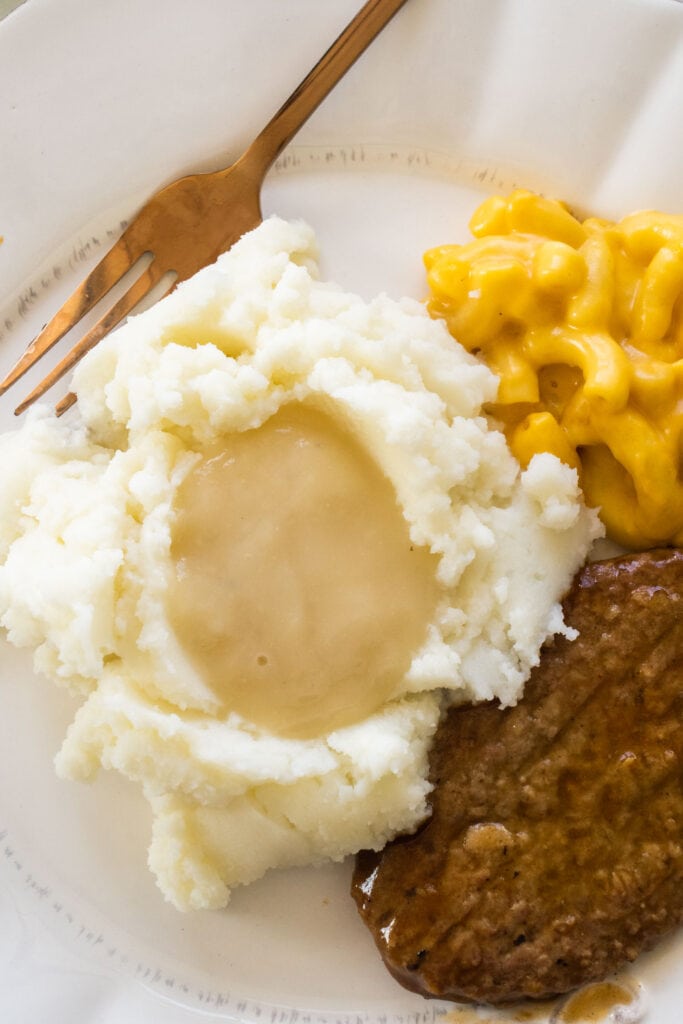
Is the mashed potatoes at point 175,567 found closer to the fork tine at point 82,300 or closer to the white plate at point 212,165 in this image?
the fork tine at point 82,300

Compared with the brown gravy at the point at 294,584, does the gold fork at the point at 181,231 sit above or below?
above

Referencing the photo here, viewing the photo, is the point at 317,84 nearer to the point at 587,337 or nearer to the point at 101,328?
the point at 101,328

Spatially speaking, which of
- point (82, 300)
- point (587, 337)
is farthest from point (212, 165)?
point (587, 337)

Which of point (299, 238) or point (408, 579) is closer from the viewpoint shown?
point (408, 579)

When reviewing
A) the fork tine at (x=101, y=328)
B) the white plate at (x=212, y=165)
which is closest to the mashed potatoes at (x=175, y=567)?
the fork tine at (x=101, y=328)

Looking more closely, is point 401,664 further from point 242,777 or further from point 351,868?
point 351,868

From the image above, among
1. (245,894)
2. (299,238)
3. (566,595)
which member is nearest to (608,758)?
(566,595)

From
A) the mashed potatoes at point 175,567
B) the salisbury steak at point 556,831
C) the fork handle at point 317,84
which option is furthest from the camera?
the fork handle at point 317,84
